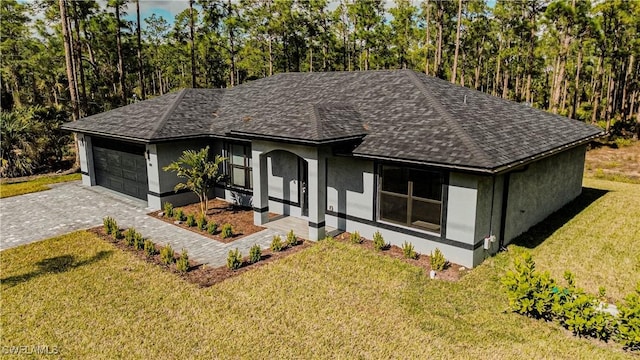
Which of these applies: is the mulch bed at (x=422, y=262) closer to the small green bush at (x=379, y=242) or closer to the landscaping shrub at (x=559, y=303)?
the small green bush at (x=379, y=242)

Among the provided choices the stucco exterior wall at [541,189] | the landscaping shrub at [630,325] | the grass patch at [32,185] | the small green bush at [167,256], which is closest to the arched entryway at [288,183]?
the small green bush at [167,256]

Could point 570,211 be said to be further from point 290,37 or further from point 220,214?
point 290,37

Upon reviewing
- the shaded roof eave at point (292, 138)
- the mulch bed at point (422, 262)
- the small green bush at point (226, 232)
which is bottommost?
the mulch bed at point (422, 262)

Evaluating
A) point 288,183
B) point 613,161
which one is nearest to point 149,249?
point 288,183

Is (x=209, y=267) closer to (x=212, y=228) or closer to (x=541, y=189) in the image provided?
(x=212, y=228)

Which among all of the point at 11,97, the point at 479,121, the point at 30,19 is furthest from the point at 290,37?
the point at 479,121

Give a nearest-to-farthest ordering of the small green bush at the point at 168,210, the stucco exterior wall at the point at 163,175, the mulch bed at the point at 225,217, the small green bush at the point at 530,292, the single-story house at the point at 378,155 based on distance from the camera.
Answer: the small green bush at the point at 530,292
the single-story house at the point at 378,155
the mulch bed at the point at 225,217
the small green bush at the point at 168,210
the stucco exterior wall at the point at 163,175
